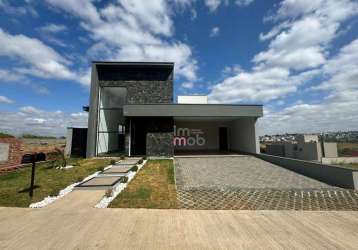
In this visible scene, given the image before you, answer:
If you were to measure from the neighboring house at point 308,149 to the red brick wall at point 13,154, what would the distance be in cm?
2148

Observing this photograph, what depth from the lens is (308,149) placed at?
17094 millimetres

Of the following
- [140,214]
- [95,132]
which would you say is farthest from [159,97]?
[140,214]

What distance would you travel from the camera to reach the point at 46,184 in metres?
7.36

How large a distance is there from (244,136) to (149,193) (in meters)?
12.8

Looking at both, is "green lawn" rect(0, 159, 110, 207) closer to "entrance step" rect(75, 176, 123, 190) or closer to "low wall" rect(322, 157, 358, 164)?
"entrance step" rect(75, 176, 123, 190)

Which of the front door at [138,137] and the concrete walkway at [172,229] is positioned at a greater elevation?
the front door at [138,137]

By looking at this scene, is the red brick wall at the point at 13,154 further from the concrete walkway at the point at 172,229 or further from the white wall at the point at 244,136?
the white wall at the point at 244,136

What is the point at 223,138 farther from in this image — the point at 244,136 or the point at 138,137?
the point at 138,137

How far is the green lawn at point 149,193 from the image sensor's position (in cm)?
552

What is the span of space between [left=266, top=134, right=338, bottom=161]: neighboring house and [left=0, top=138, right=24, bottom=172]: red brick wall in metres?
21.5

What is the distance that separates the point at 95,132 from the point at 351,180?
1634 centimetres

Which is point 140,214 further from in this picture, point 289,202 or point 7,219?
point 289,202

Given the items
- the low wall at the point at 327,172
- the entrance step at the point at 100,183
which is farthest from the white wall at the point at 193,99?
the entrance step at the point at 100,183

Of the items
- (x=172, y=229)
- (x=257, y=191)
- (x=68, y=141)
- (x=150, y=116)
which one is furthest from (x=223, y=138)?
(x=172, y=229)
